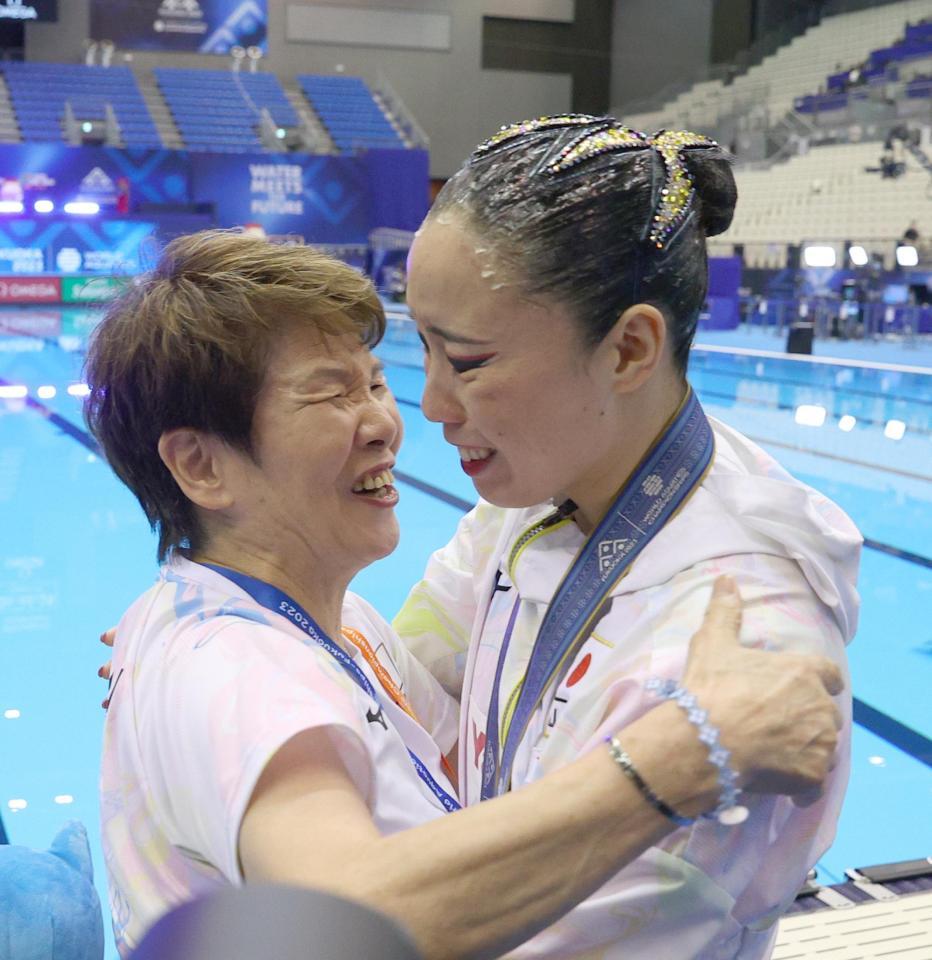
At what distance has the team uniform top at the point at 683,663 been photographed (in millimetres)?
1012

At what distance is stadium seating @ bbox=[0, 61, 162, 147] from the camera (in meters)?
21.0

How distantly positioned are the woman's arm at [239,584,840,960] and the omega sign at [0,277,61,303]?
782 inches

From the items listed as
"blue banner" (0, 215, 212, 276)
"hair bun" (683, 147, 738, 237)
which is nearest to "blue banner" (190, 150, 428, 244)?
"blue banner" (0, 215, 212, 276)

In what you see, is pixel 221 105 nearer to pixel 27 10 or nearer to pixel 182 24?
pixel 182 24

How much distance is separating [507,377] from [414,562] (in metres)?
4.14

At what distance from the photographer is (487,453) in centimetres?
126

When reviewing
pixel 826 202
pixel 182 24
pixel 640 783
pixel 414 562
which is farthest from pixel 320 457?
pixel 182 24

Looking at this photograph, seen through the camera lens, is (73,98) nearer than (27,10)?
Yes

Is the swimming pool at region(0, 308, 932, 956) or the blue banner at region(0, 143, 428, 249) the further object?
the blue banner at region(0, 143, 428, 249)

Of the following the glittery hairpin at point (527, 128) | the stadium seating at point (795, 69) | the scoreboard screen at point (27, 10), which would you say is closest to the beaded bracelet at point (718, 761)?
the glittery hairpin at point (527, 128)

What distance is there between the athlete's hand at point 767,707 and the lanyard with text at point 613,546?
177 millimetres

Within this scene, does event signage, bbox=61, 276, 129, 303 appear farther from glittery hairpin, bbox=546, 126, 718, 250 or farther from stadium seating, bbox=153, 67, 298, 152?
stadium seating, bbox=153, 67, 298, 152

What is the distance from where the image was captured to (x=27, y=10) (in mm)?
22469

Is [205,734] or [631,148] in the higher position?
[631,148]
